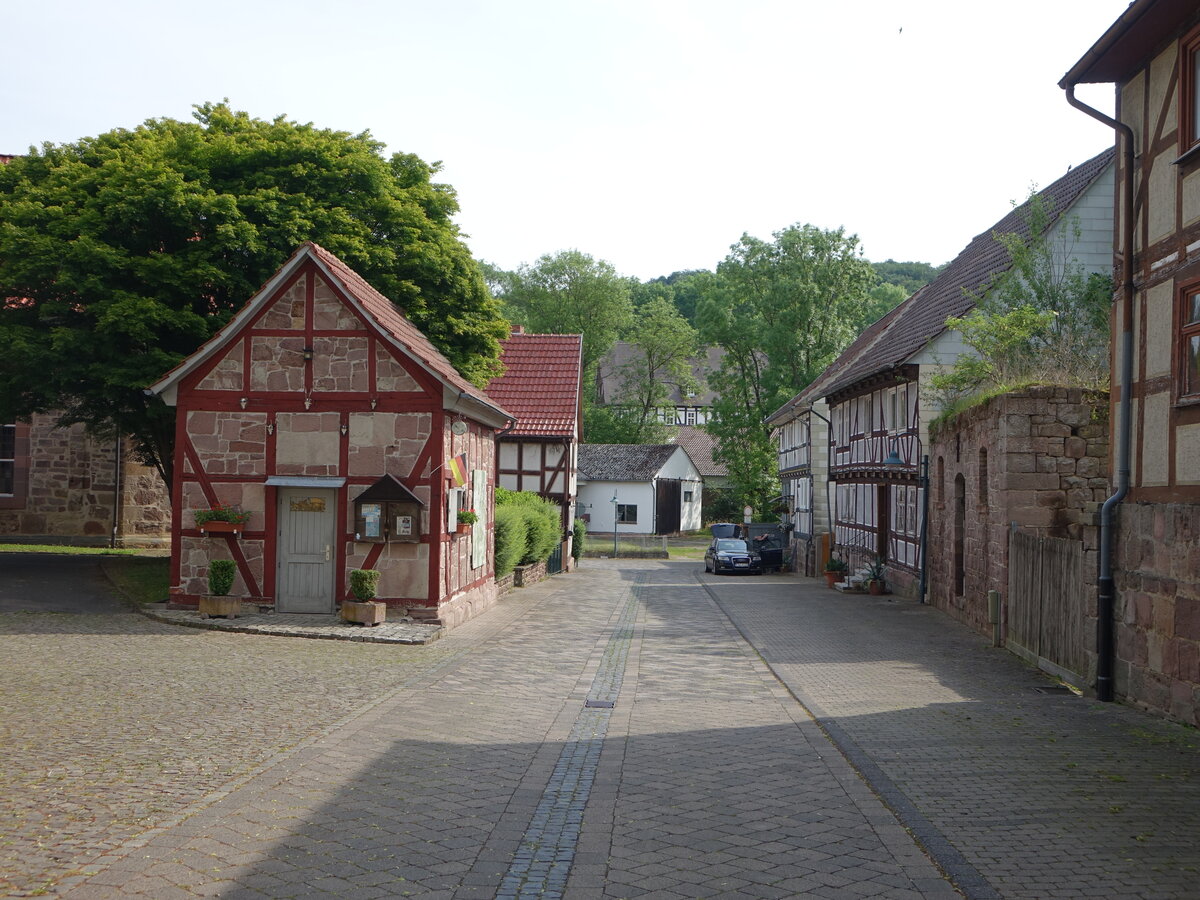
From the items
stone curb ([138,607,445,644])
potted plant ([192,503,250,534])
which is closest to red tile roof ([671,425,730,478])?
potted plant ([192,503,250,534])

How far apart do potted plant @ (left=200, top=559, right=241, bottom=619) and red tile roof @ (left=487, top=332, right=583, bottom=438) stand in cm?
2057

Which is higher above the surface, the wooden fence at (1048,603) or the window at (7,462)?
the window at (7,462)

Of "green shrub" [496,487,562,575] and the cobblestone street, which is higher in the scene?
"green shrub" [496,487,562,575]

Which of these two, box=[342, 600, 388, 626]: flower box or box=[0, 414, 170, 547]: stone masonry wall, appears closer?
box=[342, 600, 388, 626]: flower box

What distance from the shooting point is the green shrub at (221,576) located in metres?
17.7

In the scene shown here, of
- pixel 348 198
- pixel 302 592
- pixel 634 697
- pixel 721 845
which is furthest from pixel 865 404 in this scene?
pixel 721 845

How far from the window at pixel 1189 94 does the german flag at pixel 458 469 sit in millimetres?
11575

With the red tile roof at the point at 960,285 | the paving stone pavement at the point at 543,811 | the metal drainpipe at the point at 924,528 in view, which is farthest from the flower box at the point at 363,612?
the red tile roof at the point at 960,285

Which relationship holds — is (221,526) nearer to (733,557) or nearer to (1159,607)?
(1159,607)

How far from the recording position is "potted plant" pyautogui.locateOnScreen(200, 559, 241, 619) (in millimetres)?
17688

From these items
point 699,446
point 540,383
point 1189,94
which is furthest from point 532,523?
point 699,446

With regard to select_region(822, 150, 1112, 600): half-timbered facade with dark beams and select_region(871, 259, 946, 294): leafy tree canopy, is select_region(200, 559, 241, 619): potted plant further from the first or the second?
select_region(871, 259, 946, 294): leafy tree canopy

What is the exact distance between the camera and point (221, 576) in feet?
58.1

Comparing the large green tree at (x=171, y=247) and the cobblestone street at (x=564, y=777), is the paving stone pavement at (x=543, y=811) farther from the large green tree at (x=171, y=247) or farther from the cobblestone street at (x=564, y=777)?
the large green tree at (x=171, y=247)
